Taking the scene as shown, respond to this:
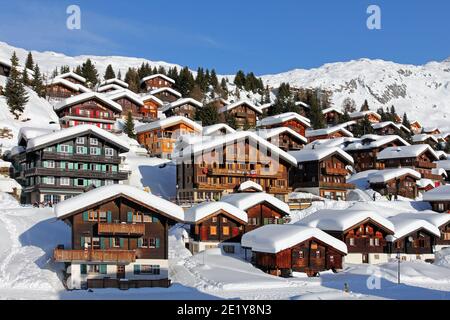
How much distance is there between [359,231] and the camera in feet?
169

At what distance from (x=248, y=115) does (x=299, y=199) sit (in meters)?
47.6

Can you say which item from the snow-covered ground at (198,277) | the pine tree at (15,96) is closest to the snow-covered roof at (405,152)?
the snow-covered ground at (198,277)

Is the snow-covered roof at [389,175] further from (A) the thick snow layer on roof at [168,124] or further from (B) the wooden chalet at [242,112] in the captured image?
(B) the wooden chalet at [242,112]

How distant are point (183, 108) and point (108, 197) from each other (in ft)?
226

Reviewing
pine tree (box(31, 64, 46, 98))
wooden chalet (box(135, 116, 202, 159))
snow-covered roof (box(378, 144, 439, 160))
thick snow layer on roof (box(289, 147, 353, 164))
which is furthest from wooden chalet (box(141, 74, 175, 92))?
thick snow layer on roof (box(289, 147, 353, 164))

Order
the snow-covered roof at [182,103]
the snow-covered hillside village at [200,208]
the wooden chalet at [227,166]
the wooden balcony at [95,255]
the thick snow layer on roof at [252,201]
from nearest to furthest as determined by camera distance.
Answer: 1. the wooden balcony at [95,255]
2. the snow-covered hillside village at [200,208]
3. the thick snow layer on roof at [252,201]
4. the wooden chalet at [227,166]
5. the snow-covered roof at [182,103]

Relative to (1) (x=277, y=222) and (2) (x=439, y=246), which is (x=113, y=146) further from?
(2) (x=439, y=246)

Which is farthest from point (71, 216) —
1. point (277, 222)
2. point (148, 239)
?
point (277, 222)

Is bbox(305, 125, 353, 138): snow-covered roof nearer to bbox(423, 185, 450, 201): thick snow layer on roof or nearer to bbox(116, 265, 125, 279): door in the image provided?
bbox(423, 185, 450, 201): thick snow layer on roof

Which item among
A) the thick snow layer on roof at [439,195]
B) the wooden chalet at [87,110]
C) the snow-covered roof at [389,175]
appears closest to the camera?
the thick snow layer on roof at [439,195]

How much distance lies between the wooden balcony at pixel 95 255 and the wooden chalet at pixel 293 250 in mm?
10546

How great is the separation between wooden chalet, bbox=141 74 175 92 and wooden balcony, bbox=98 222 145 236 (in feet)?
293

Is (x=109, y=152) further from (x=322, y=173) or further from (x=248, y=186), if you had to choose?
(x=322, y=173)

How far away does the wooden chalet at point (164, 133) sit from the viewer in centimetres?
8212
